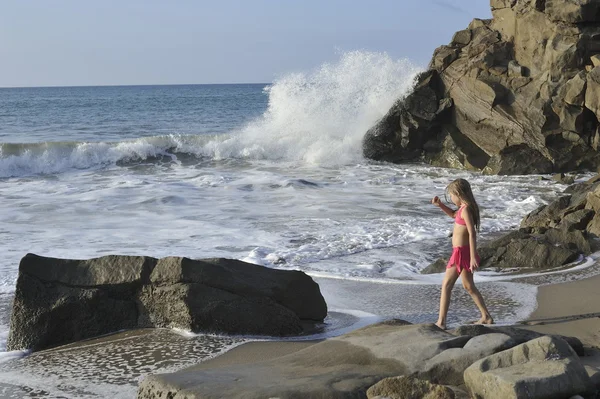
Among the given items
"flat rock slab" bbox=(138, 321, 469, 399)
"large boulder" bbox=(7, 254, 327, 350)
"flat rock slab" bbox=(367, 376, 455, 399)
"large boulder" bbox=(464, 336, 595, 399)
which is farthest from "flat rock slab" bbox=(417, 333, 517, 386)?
"large boulder" bbox=(7, 254, 327, 350)

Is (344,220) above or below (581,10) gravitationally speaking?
below

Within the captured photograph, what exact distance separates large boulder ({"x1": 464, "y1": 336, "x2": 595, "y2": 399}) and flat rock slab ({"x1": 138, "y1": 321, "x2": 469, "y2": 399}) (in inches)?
16.7

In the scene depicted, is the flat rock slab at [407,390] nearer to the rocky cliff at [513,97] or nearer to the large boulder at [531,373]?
the large boulder at [531,373]

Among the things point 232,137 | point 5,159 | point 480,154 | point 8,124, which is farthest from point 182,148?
point 8,124

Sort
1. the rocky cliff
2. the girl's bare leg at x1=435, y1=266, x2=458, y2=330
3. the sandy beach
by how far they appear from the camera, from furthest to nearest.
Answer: the rocky cliff → the girl's bare leg at x1=435, y1=266, x2=458, y2=330 → the sandy beach

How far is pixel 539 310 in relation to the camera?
617 centimetres

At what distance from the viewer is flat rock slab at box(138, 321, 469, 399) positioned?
12.0 ft

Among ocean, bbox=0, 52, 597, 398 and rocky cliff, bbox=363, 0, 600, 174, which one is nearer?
ocean, bbox=0, 52, 597, 398

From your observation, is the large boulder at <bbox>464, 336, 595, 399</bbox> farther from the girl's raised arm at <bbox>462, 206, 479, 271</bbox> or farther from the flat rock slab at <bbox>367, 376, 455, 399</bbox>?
the girl's raised arm at <bbox>462, 206, 479, 271</bbox>

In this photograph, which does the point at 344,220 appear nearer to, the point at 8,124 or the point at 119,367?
the point at 119,367

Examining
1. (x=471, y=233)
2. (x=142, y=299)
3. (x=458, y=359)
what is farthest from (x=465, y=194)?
(x=142, y=299)

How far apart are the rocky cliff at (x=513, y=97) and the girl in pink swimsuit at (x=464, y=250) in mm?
11207

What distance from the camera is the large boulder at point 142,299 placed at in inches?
221

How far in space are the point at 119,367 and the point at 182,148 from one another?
1814 cm
